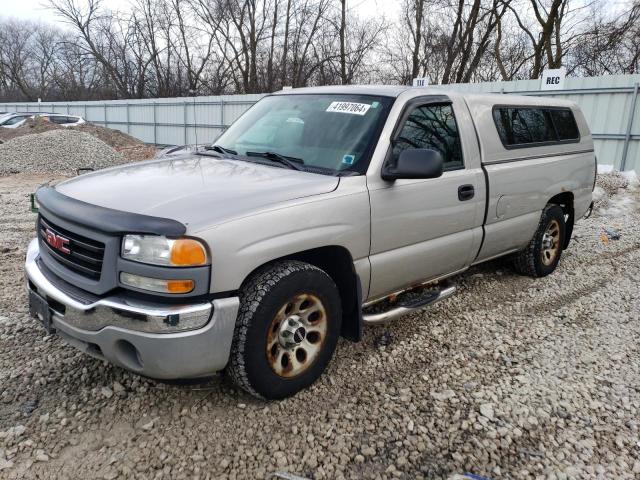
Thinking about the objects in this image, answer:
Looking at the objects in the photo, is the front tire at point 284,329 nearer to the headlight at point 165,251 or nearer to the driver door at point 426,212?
the headlight at point 165,251

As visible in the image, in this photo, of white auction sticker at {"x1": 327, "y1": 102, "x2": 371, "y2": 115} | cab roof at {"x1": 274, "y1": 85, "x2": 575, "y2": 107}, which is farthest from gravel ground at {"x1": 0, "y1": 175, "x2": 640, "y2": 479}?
cab roof at {"x1": 274, "y1": 85, "x2": 575, "y2": 107}

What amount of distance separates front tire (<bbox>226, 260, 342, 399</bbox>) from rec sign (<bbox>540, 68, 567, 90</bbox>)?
12.2 meters

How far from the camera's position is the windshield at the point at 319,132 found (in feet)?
11.2

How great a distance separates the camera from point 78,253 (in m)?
2.74

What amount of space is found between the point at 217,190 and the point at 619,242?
20.6 feet

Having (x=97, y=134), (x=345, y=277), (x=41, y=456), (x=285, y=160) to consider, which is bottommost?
(x=41, y=456)

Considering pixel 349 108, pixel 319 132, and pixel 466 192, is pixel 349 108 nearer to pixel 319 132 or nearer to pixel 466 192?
pixel 319 132

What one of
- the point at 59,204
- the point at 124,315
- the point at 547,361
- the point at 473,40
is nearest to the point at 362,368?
the point at 547,361

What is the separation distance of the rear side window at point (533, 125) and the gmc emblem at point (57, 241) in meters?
3.47

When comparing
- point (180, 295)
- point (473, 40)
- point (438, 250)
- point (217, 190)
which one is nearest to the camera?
point (180, 295)

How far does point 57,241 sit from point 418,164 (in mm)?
2133

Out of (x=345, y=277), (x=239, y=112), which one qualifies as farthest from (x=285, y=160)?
(x=239, y=112)

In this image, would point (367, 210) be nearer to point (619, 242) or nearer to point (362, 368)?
point (362, 368)

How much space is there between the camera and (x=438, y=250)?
387cm
